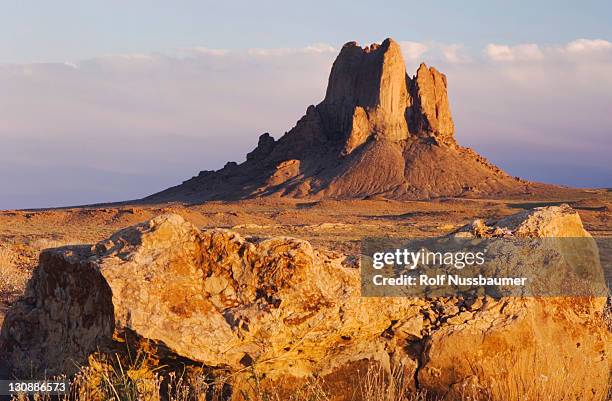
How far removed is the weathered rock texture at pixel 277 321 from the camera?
4.75 m

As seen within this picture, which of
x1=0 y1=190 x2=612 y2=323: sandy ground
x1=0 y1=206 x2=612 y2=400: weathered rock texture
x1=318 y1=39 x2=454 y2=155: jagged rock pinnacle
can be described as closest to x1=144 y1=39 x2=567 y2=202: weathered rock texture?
x1=318 y1=39 x2=454 y2=155: jagged rock pinnacle

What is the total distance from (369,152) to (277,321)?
275ft

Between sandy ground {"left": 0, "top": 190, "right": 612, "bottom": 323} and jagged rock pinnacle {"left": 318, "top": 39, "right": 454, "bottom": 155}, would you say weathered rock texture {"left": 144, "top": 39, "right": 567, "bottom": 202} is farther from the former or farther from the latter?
sandy ground {"left": 0, "top": 190, "right": 612, "bottom": 323}

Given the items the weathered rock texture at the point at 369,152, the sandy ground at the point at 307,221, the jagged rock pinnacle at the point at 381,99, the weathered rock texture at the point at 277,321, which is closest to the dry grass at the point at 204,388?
the weathered rock texture at the point at 277,321

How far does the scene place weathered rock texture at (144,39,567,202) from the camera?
8331 cm

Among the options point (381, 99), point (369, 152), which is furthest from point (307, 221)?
point (381, 99)

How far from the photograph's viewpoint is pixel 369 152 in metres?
88.1

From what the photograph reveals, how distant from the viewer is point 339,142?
94.4 meters

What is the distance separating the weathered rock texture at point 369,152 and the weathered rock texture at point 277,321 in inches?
2927

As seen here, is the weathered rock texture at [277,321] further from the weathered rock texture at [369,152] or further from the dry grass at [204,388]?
the weathered rock texture at [369,152]

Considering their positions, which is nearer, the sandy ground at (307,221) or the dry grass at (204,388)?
the dry grass at (204,388)

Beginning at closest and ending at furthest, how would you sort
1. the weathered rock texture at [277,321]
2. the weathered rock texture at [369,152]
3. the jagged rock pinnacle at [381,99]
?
the weathered rock texture at [277,321] < the weathered rock texture at [369,152] < the jagged rock pinnacle at [381,99]

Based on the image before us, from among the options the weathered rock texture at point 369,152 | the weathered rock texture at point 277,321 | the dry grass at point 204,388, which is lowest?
the dry grass at point 204,388

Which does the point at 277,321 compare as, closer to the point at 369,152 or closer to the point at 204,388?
the point at 204,388
